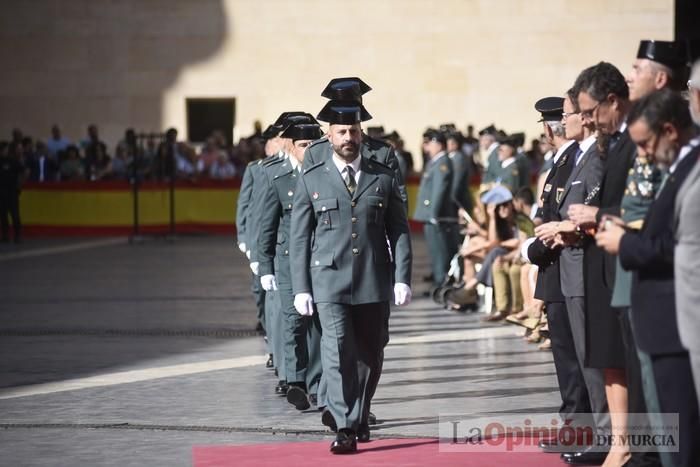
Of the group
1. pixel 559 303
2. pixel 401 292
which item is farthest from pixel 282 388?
pixel 559 303

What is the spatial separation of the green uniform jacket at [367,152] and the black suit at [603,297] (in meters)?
2.12

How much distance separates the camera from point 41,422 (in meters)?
10.7

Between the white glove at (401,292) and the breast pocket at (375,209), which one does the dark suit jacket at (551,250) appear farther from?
the breast pocket at (375,209)

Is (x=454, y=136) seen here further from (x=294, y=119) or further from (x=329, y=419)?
(x=329, y=419)

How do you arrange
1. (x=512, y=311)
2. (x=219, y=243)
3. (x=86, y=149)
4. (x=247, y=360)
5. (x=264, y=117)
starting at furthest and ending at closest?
(x=264, y=117) < (x=86, y=149) < (x=219, y=243) < (x=512, y=311) < (x=247, y=360)

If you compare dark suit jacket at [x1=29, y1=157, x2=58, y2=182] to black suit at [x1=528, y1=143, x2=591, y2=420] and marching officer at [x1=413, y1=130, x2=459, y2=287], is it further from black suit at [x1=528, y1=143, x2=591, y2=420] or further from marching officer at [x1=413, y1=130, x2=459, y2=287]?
black suit at [x1=528, y1=143, x2=591, y2=420]

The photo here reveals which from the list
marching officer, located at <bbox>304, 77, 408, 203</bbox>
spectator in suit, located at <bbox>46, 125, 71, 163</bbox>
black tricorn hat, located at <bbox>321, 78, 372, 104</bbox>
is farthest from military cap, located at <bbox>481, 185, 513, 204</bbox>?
spectator in suit, located at <bbox>46, 125, 71, 163</bbox>

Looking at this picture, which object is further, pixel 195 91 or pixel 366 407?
pixel 195 91

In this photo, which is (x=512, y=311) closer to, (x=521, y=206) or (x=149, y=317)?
(x=521, y=206)

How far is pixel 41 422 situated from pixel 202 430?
118 cm

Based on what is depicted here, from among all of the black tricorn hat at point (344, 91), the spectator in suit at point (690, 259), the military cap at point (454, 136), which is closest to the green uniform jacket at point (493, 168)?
the military cap at point (454, 136)

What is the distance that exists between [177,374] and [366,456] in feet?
13.5

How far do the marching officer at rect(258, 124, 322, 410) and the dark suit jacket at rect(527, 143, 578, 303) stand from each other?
2.49m

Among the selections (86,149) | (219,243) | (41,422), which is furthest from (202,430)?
(86,149)
